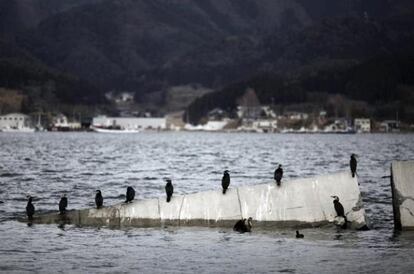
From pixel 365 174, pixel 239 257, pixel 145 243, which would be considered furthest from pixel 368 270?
pixel 365 174

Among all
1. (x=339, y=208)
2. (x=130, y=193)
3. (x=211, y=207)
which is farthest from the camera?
(x=130, y=193)

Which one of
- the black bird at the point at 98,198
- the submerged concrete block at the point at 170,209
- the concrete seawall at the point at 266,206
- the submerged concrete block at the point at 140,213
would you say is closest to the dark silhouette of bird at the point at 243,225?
the concrete seawall at the point at 266,206

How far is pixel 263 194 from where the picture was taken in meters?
30.4

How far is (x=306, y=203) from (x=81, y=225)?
9.07 m

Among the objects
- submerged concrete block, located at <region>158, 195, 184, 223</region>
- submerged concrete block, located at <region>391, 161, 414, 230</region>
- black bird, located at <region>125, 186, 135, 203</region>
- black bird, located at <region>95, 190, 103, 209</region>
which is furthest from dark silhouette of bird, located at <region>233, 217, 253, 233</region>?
black bird, located at <region>95, 190, 103, 209</region>

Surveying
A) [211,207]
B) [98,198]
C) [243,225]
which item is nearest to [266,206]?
[243,225]

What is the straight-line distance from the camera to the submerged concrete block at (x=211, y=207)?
1217 inches

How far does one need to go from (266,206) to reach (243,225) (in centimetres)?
109

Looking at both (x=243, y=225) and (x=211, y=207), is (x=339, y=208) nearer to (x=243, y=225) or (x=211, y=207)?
(x=243, y=225)

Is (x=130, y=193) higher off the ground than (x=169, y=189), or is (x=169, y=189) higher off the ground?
(x=169, y=189)

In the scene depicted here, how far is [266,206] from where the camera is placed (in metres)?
30.6

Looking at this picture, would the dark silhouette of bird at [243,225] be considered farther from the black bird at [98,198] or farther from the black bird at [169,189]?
the black bird at [98,198]

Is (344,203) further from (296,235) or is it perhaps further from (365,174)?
(365,174)

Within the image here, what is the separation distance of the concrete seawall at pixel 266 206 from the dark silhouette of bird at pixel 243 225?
234 mm
